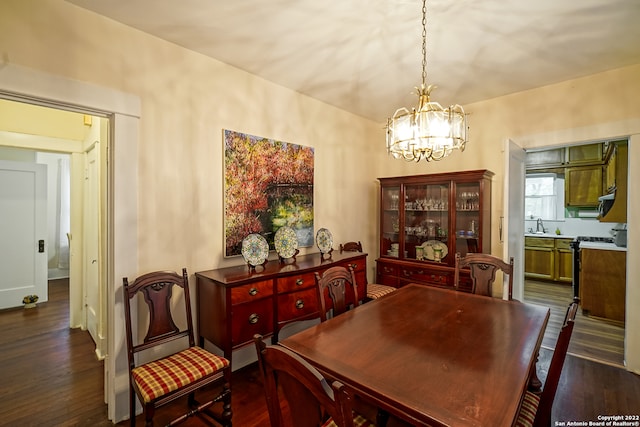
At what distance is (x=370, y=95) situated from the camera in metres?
3.43

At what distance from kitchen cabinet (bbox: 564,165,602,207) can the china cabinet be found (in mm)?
3576

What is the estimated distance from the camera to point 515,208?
3.14 meters

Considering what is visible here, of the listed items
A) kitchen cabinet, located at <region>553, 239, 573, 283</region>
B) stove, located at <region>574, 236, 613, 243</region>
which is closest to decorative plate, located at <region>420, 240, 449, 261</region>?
stove, located at <region>574, 236, 613, 243</region>

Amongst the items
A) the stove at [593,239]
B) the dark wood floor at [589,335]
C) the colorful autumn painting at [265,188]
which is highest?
the colorful autumn painting at [265,188]

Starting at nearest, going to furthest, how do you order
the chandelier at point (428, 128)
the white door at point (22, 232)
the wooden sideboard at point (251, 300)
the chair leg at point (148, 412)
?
the chair leg at point (148, 412), the chandelier at point (428, 128), the wooden sideboard at point (251, 300), the white door at point (22, 232)

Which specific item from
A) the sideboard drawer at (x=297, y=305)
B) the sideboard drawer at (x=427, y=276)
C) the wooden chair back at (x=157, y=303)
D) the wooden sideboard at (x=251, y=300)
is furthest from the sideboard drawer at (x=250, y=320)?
the sideboard drawer at (x=427, y=276)

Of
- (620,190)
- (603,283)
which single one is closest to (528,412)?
(603,283)

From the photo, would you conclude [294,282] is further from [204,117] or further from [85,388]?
[85,388]

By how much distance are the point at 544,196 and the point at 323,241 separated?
5795 millimetres

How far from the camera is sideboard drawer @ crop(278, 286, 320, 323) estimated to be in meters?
2.56

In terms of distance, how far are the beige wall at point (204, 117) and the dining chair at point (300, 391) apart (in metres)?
1.67

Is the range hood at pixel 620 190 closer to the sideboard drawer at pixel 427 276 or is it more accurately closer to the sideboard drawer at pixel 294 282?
the sideboard drawer at pixel 427 276

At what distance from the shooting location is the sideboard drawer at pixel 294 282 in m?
2.54

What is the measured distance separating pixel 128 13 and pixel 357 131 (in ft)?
9.28
